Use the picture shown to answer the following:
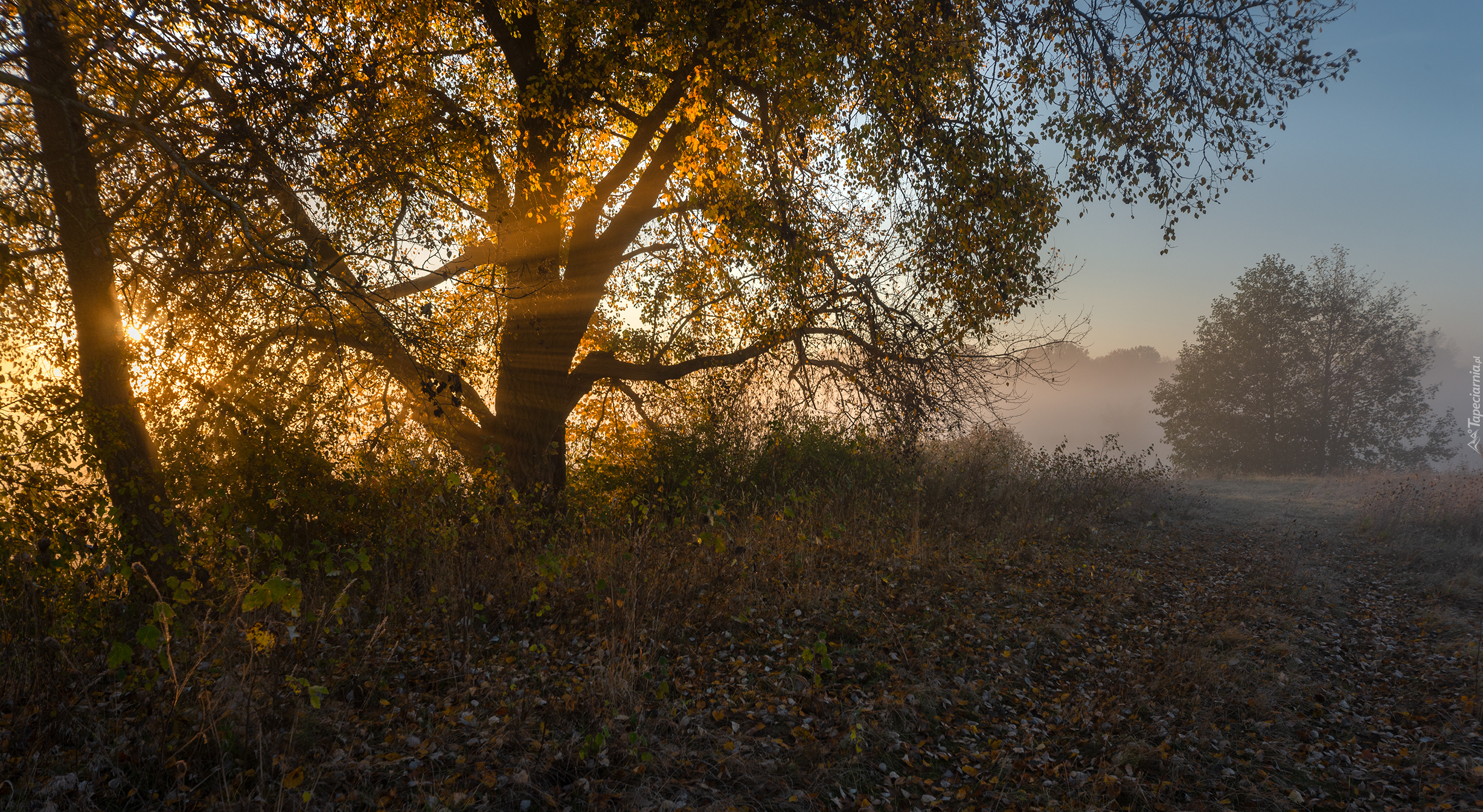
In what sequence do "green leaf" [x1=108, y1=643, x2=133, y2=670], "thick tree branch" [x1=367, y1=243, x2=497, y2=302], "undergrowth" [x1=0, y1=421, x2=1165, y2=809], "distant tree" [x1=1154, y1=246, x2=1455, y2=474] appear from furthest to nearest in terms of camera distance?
"distant tree" [x1=1154, y1=246, x2=1455, y2=474] < "thick tree branch" [x1=367, y1=243, x2=497, y2=302] < "undergrowth" [x1=0, y1=421, x2=1165, y2=809] < "green leaf" [x1=108, y1=643, x2=133, y2=670]

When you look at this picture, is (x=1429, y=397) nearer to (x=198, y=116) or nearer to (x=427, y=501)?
(x=427, y=501)

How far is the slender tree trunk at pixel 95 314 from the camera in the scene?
4543 mm

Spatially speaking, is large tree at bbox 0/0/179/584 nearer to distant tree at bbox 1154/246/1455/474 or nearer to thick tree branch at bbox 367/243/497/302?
thick tree branch at bbox 367/243/497/302

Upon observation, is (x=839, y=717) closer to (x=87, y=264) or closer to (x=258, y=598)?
(x=258, y=598)

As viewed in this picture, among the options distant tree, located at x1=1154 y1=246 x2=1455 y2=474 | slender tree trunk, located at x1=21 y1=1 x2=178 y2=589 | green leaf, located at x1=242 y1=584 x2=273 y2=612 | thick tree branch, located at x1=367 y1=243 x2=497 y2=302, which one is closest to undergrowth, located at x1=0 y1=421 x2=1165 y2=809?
green leaf, located at x1=242 y1=584 x2=273 y2=612

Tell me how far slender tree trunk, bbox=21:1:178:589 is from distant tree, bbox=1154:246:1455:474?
1496 inches

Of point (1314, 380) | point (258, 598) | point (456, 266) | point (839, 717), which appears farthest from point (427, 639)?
point (1314, 380)

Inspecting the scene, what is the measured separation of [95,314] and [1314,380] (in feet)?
134

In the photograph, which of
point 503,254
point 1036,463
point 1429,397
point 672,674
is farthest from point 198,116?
point 1429,397

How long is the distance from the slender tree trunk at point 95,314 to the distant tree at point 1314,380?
125 feet

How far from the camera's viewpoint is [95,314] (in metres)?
6.00

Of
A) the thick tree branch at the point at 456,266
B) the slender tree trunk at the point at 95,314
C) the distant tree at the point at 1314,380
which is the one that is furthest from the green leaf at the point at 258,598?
the distant tree at the point at 1314,380

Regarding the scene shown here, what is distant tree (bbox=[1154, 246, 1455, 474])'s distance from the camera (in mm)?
29312

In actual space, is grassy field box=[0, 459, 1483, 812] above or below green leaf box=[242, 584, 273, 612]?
below
